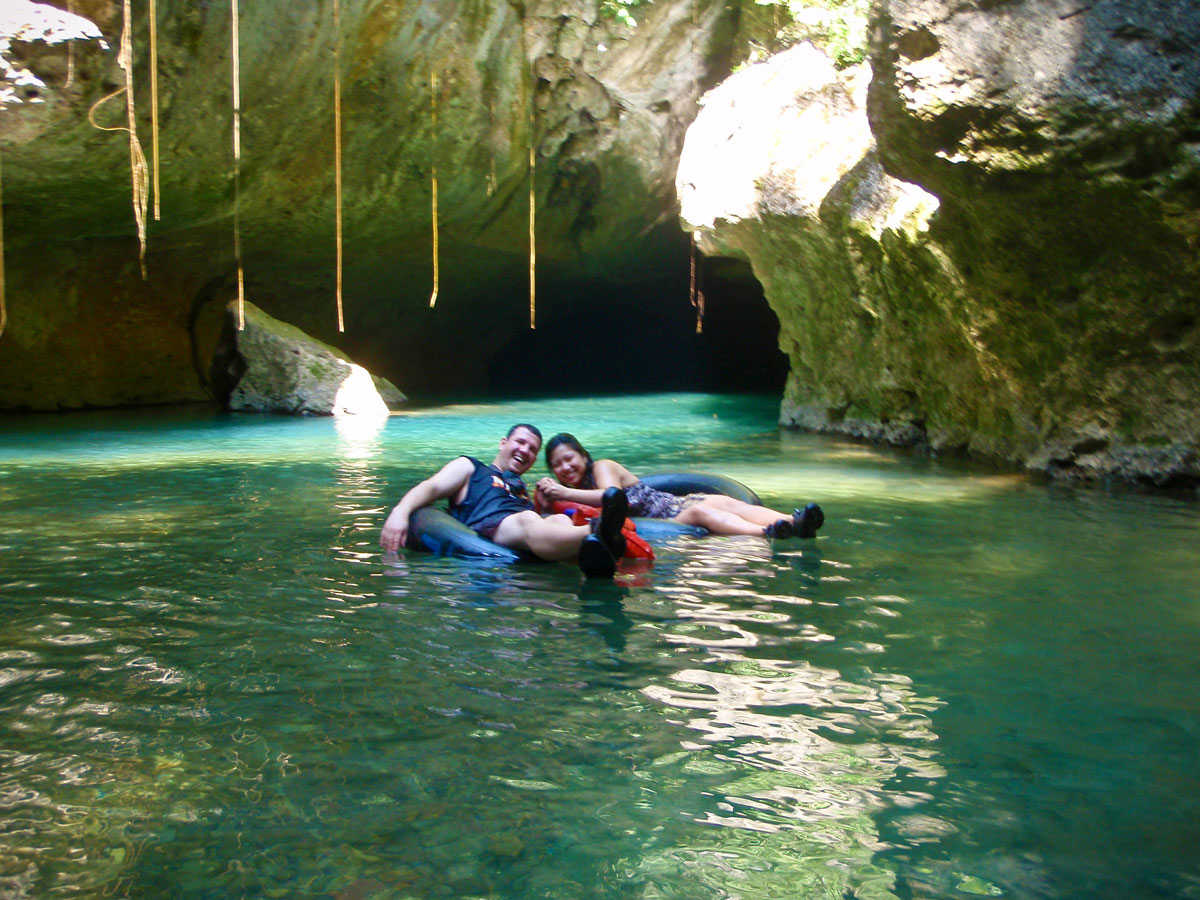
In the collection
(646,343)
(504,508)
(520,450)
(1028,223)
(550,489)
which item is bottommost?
(504,508)

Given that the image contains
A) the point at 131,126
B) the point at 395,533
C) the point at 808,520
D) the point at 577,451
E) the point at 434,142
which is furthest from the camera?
the point at 434,142

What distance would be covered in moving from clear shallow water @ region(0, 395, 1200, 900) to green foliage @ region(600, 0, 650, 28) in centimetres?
1242

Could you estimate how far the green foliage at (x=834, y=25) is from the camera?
1327 cm

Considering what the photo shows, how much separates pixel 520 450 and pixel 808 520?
180cm

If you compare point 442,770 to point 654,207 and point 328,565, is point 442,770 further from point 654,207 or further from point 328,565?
point 654,207

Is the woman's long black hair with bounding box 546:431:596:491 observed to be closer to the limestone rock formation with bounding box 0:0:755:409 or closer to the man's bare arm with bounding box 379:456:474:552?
the man's bare arm with bounding box 379:456:474:552

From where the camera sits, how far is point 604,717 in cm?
369

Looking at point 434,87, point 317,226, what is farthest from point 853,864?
point 317,226

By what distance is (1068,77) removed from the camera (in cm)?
770

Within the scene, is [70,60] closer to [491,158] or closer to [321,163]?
[321,163]

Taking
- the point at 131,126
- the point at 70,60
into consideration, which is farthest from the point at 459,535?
the point at 70,60

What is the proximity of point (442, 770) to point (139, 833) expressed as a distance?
82 centimetres

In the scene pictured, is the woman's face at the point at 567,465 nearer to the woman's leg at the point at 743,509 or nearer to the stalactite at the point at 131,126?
the woman's leg at the point at 743,509

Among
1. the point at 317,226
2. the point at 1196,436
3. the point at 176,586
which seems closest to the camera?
the point at 176,586
